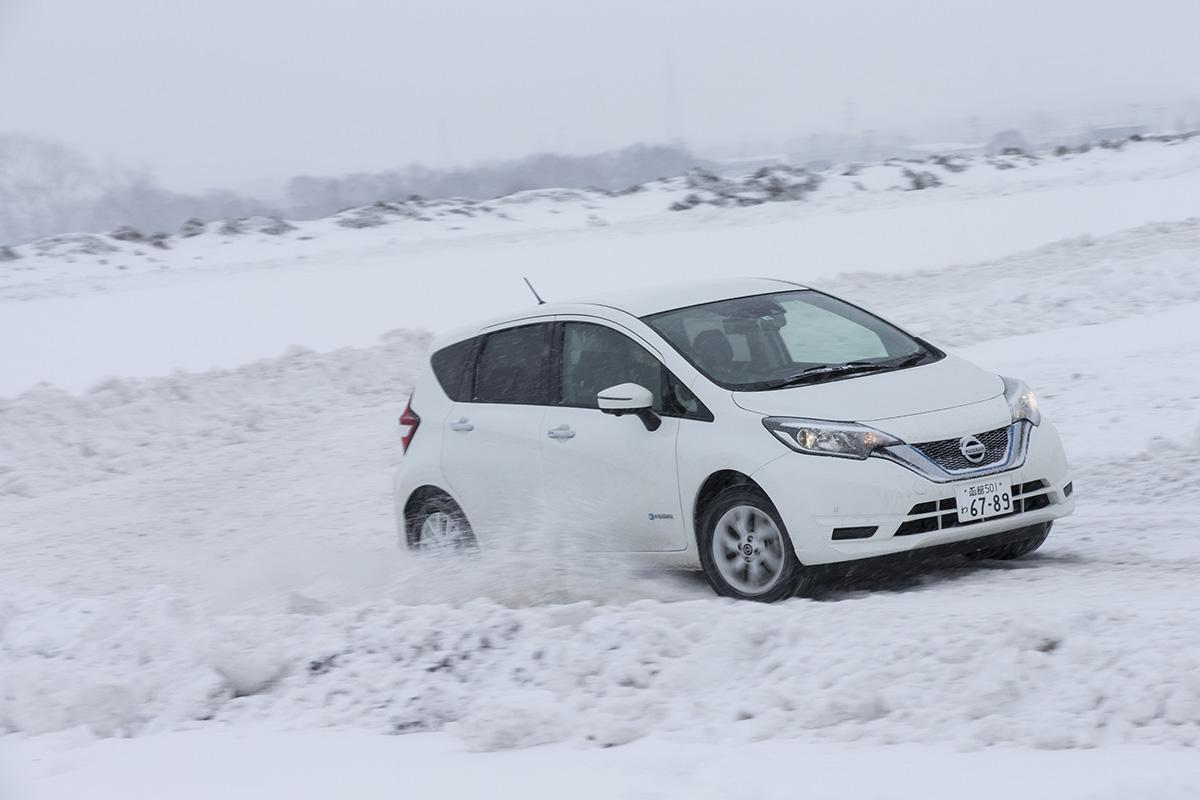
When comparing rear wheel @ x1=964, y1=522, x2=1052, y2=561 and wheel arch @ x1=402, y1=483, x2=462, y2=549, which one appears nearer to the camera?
rear wheel @ x1=964, y1=522, x2=1052, y2=561

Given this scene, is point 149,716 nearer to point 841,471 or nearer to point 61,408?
point 841,471

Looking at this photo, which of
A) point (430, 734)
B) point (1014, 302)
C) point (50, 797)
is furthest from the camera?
point (1014, 302)

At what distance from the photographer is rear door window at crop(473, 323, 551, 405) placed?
824 cm

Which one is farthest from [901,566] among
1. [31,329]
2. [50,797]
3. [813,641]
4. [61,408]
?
[31,329]

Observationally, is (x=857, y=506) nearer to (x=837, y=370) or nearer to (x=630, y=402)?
(x=837, y=370)

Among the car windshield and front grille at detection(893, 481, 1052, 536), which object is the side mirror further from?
front grille at detection(893, 481, 1052, 536)

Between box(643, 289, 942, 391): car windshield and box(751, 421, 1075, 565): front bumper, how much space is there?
0.63 meters

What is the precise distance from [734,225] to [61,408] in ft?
66.5

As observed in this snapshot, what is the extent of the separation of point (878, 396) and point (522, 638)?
209 cm

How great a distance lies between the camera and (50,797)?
523 centimetres

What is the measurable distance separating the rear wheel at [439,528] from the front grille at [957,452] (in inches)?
105

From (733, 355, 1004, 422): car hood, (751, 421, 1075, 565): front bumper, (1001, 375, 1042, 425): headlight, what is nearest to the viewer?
(751, 421, 1075, 565): front bumper

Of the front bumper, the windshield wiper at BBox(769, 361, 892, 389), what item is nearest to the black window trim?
the windshield wiper at BBox(769, 361, 892, 389)

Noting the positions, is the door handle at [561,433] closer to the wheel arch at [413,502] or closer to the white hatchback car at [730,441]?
the white hatchback car at [730,441]
